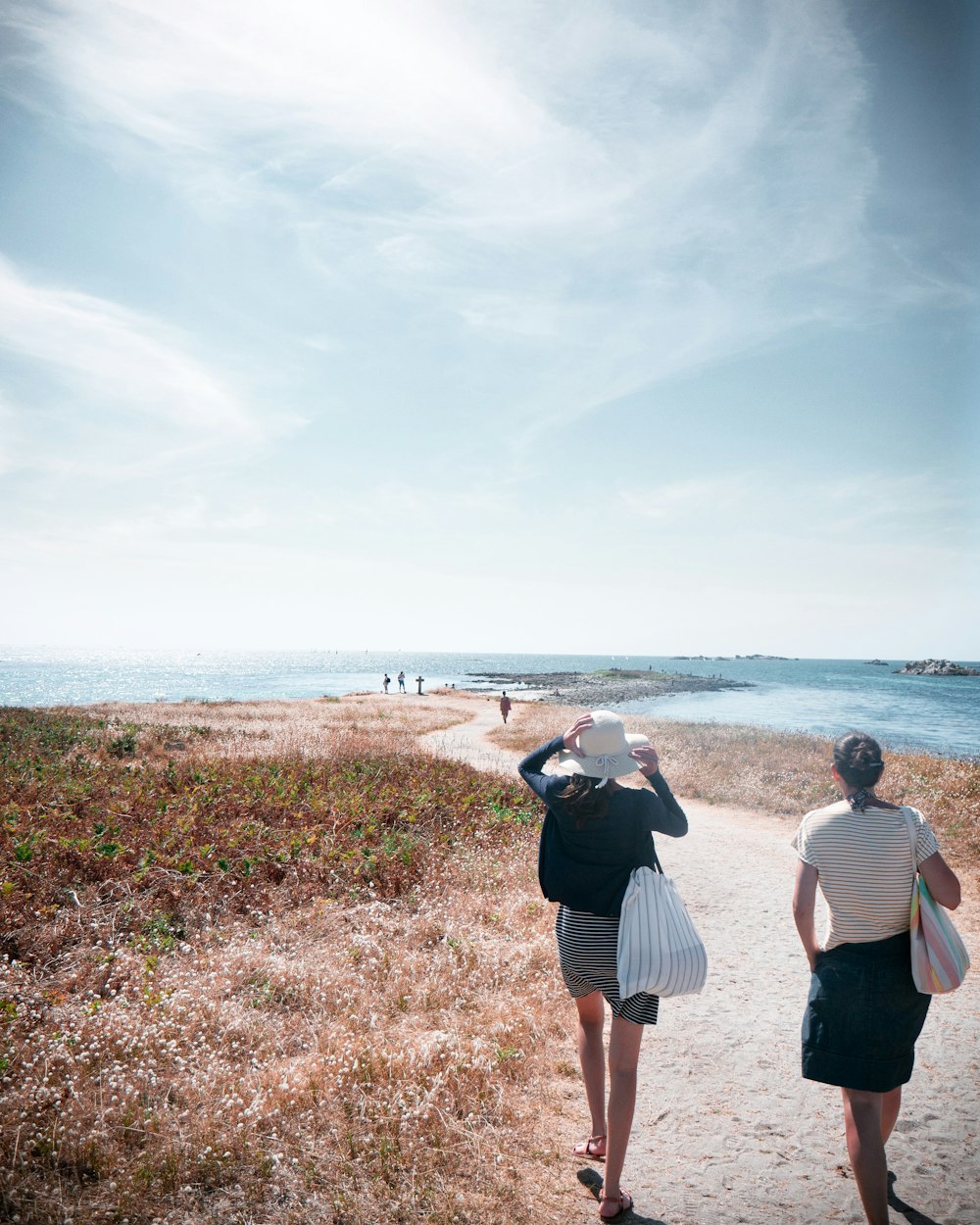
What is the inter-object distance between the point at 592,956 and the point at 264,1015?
3186 mm

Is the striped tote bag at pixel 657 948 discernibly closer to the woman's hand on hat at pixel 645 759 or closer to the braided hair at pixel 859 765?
the woman's hand on hat at pixel 645 759

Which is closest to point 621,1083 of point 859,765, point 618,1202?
point 618,1202

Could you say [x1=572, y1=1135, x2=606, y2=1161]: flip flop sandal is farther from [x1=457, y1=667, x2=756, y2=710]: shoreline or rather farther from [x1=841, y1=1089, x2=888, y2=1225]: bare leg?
[x1=457, y1=667, x2=756, y2=710]: shoreline

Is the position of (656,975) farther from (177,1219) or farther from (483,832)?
(483,832)

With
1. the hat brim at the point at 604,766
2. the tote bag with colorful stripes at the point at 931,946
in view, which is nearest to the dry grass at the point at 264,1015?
the hat brim at the point at 604,766

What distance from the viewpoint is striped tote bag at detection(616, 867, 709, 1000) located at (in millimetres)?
3248

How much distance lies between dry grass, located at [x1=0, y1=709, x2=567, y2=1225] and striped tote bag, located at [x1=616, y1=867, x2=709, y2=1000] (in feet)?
5.31

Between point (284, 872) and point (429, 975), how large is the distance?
300 centimetres

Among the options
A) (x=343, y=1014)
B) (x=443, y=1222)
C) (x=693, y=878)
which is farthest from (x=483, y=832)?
(x=443, y=1222)

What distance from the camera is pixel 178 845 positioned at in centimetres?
832

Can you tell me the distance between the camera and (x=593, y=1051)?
3.86 meters

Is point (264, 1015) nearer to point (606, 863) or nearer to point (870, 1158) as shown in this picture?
point (606, 863)

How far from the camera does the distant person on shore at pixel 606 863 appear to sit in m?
3.41

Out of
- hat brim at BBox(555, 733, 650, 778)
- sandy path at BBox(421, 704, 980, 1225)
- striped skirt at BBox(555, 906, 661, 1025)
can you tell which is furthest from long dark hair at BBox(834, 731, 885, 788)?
sandy path at BBox(421, 704, 980, 1225)
